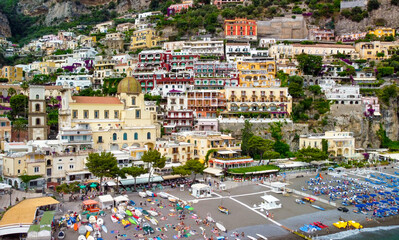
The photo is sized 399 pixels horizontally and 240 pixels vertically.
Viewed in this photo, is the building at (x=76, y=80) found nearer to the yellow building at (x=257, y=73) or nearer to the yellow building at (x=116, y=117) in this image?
the yellow building at (x=116, y=117)

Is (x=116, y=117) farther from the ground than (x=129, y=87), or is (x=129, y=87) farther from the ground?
(x=129, y=87)

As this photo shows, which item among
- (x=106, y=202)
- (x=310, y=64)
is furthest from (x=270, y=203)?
(x=310, y=64)

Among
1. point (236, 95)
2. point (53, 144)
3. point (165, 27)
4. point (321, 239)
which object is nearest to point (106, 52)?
point (165, 27)

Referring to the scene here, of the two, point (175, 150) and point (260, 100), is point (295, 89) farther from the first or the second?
point (175, 150)

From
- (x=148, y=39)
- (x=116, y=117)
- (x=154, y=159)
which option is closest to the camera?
(x=154, y=159)

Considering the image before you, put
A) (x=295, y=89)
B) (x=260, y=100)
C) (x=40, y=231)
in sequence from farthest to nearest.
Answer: (x=295, y=89) → (x=260, y=100) → (x=40, y=231)

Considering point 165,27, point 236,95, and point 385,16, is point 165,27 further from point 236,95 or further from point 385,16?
point 385,16

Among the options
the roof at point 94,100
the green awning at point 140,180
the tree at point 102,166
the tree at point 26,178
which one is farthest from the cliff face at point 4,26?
the tree at point 102,166
